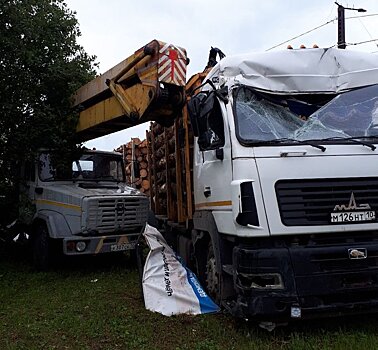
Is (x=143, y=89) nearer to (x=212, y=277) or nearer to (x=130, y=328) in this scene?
(x=212, y=277)

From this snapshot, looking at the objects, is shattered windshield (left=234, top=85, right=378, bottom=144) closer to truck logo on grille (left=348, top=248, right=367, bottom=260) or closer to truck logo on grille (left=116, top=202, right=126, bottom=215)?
truck logo on grille (left=348, top=248, right=367, bottom=260)

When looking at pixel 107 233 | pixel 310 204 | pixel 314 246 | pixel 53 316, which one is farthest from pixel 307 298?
pixel 107 233

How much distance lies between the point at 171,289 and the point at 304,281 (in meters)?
2.01

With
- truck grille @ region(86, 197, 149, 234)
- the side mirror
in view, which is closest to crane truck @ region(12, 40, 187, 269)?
truck grille @ region(86, 197, 149, 234)

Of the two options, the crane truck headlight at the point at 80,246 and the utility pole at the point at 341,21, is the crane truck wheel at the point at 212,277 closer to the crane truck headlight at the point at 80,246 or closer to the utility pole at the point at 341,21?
the crane truck headlight at the point at 80,246

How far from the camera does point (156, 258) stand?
655 centimetres

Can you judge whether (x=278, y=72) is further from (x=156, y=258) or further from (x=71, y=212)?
(x=71, y=212)

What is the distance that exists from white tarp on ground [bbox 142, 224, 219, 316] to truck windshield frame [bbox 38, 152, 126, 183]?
3001 millimetres

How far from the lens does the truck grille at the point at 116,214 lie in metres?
8.05

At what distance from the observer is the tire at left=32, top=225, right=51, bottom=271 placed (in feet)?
27.7

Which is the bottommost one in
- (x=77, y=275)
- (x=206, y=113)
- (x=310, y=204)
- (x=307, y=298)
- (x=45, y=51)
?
(x=77, y=275)

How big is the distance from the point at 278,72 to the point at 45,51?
17.5ft

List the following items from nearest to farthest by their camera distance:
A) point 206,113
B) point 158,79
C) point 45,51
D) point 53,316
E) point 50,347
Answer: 1. point 50,347
2. point 206,113
3. point 53,316
4. point 158,79
5. point 45,51

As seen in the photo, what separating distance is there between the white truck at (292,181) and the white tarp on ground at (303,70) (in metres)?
0.01
